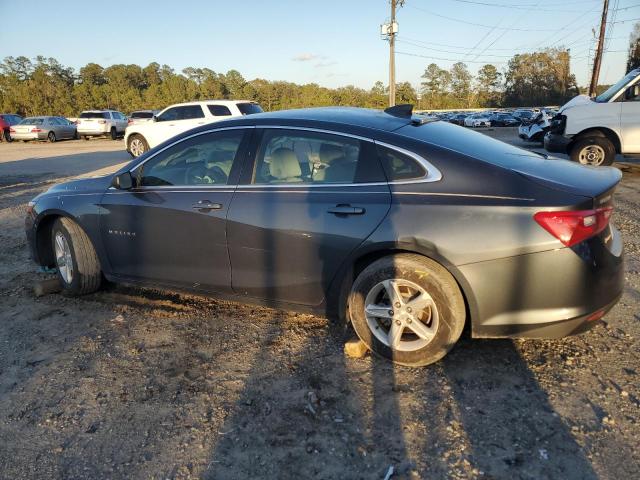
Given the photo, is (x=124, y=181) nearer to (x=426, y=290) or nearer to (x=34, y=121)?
(x=426, y=290)

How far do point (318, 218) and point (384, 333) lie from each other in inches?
33.3

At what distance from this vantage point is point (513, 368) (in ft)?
9.95

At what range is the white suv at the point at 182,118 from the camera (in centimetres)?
1505

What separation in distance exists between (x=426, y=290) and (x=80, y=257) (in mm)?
2953

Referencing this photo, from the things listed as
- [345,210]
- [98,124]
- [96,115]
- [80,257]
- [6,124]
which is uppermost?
[96,115]

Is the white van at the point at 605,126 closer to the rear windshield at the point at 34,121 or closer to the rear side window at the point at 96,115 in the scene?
the rear side window at the point at 96,115

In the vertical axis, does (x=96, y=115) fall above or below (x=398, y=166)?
above

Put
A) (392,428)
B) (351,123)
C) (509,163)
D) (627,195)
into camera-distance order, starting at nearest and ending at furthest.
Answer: (392,428), (509,163), (351,123), (627,195)

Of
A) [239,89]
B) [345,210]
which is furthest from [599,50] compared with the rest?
[239,89]

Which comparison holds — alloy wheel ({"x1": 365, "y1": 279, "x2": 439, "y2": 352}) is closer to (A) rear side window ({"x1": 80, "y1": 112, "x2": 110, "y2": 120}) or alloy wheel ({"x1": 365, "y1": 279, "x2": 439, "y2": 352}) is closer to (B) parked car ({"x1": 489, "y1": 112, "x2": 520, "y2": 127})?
(A) rear side window ({"x1": 80, "y1": 112, "x2": 110, "y2": 120})

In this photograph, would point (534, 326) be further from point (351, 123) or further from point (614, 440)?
point (351, 123)

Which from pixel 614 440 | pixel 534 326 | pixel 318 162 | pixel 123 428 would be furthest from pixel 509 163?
pixel 123 428

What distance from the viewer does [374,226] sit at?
2.96 metres

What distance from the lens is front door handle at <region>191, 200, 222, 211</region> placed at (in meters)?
3.45
